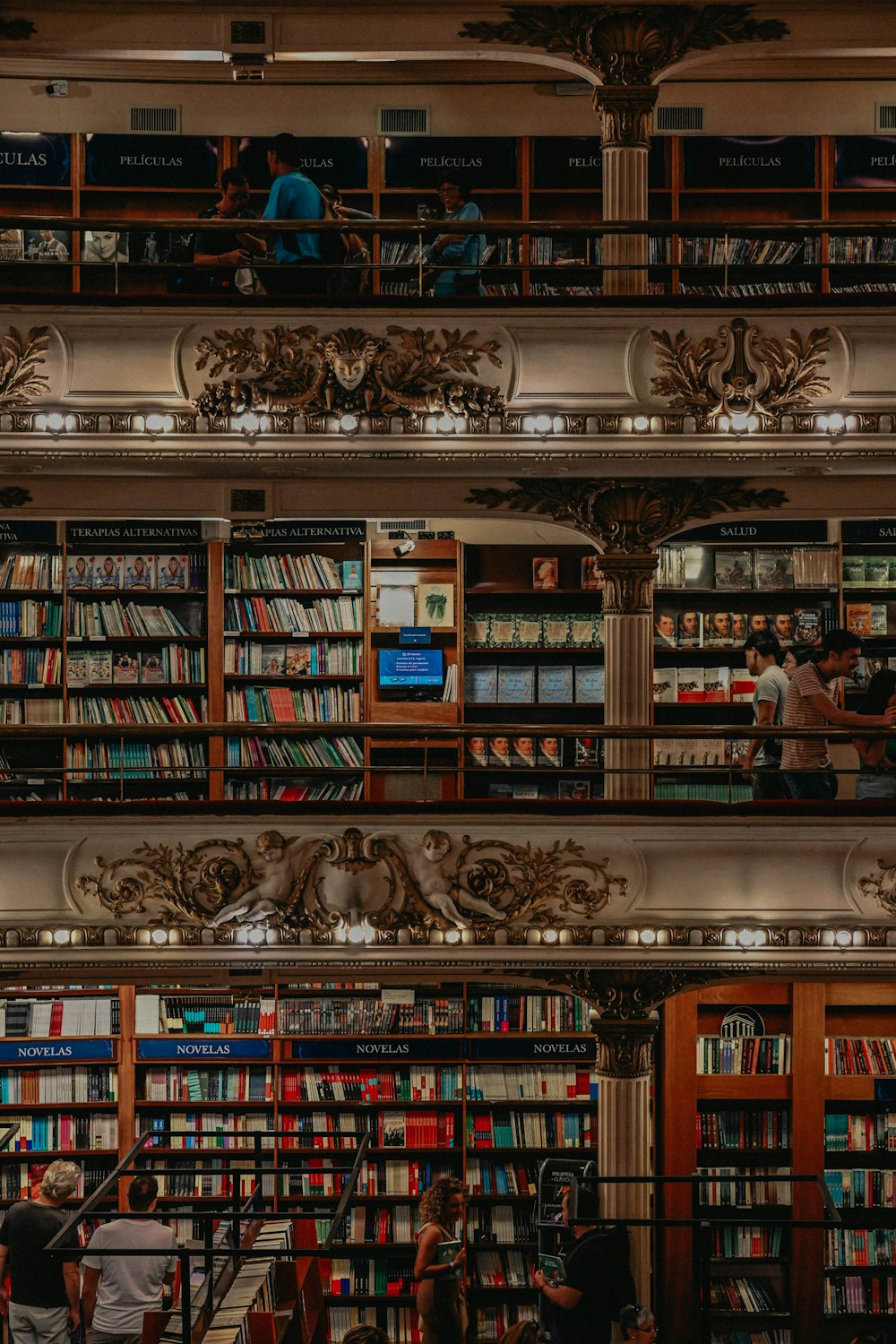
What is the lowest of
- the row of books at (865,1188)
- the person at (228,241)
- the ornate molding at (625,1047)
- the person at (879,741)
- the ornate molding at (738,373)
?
the row of books at (865,1188)

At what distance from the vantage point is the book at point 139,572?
8672mm

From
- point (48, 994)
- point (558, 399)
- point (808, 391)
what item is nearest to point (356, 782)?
point (48, 994)

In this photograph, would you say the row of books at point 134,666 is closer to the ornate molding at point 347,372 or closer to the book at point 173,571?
the book at point 173,571

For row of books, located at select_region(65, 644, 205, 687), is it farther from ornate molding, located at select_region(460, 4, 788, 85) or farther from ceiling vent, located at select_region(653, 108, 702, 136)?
ceiling vent, located at select_region(653, 108, 702, 136)

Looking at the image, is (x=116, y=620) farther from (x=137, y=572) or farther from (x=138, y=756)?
(x=138, y=756)

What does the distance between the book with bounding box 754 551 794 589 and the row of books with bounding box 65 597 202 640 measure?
3.34 m

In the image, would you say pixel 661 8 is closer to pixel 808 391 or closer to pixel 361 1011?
pixel 808 391

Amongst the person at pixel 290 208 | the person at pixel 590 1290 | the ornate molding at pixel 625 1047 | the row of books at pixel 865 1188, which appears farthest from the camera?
the row of books at pixel 865 1188

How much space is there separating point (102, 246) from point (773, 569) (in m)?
4.27

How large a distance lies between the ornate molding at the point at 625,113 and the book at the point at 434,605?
2.58m

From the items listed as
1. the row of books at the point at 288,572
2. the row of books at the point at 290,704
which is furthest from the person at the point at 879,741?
the row of books at the point at 288,572

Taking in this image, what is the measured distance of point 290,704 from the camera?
8.70 m

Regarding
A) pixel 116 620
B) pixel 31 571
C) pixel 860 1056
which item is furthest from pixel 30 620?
pixel 860 1056

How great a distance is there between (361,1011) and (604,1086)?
1.71m
